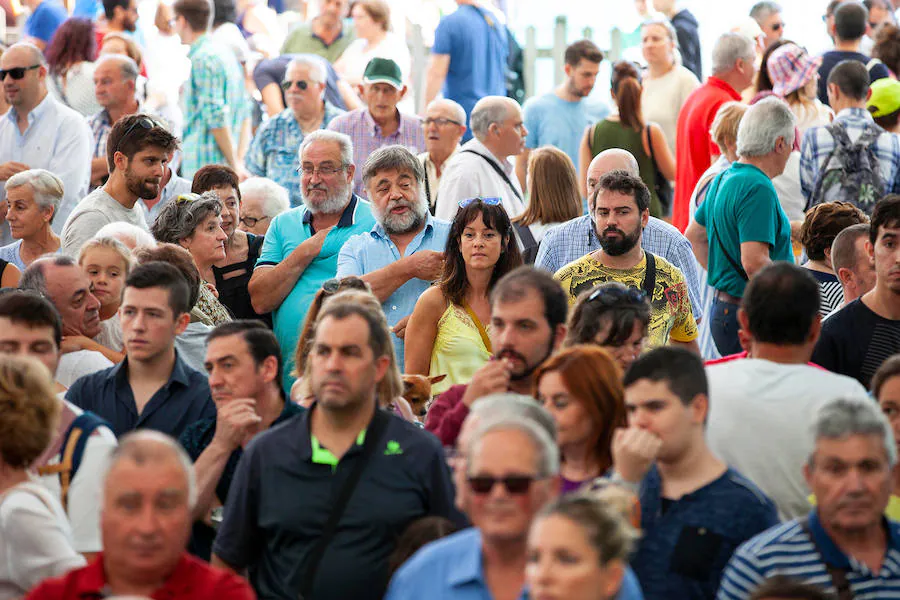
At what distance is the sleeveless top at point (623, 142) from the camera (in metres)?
9.76

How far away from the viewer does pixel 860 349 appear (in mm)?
5492

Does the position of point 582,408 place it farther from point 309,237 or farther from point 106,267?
point 309,237

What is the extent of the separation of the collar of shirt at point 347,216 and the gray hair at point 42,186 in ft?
4.10

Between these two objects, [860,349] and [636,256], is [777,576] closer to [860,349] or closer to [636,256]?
[860,349]

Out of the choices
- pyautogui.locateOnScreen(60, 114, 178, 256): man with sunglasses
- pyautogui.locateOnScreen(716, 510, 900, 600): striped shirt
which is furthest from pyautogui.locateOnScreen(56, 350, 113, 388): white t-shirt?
pyautogui.locateOnScreen(716, 510, 900, 600): striped shirt

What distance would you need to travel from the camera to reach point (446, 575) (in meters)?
3.46

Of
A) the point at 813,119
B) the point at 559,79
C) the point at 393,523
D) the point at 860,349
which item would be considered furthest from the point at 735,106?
the point at 559,79

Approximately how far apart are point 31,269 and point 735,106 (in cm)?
418

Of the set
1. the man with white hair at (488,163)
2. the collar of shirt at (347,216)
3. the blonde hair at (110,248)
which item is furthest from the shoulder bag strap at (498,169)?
the blonde hair at (110,248)

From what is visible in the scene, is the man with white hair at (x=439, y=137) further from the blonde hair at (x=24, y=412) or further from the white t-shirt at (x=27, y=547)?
the white t-shirt at (x=27, y=547)

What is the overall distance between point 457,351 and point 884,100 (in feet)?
16.1

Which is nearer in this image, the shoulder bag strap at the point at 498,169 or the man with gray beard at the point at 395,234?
the man with gray beard at the point at 395,234

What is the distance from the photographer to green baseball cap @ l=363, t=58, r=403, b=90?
9.52m

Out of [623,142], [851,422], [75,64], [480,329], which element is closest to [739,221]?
[480,329]
